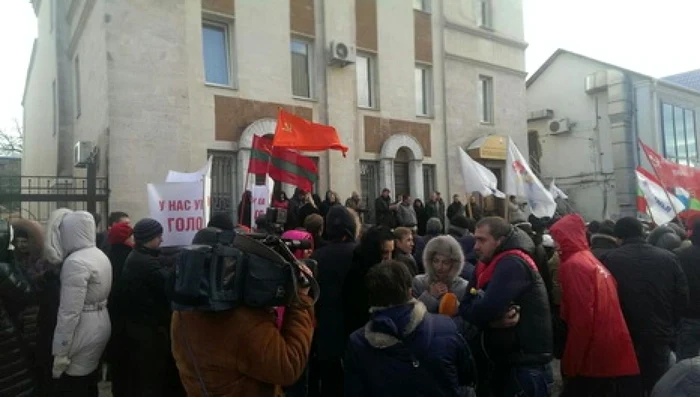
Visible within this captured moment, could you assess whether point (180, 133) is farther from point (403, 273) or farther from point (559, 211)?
point (559, 211)

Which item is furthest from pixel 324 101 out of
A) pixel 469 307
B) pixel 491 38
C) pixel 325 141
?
pixel 469 307

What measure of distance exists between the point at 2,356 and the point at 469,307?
2.69 meters

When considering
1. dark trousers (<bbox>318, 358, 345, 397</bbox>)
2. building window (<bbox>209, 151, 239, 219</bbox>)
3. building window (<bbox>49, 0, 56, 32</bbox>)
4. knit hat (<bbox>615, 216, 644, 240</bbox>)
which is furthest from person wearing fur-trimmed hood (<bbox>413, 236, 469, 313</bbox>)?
building window (<bbox>49, 0, 56, 32</bbox>)

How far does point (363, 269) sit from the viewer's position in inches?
179

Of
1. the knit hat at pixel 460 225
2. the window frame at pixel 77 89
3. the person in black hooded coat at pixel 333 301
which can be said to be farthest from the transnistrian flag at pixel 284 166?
the window frame at pixel 77 89

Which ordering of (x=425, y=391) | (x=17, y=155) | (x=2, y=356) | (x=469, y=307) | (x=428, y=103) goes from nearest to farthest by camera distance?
(x=425, y=391) → (x=2, y=356) → (x=469, y=307) → (x=428, y=103) → (x=17, y=155)

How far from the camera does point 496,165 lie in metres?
19.1

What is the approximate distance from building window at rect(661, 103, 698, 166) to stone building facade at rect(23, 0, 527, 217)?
9.61 metres

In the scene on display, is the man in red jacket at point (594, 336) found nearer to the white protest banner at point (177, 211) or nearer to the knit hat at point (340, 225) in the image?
the knit hat at point (340, 225)

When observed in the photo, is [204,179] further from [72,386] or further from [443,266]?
[443,266]

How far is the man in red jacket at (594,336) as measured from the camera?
414 centimetres

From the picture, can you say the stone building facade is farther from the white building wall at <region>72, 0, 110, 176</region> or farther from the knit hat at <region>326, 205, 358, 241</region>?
the knit hat at <region>326, 205, 358, 241</region>

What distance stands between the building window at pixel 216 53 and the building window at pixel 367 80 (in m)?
4.11

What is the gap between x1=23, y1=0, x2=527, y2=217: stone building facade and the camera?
40.3 ft
